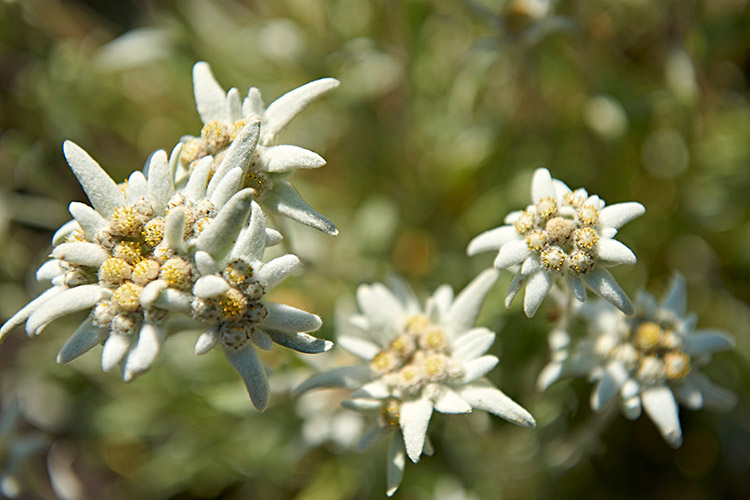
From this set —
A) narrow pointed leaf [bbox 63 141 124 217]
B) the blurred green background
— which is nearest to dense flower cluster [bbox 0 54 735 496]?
narrow pointed leaf [bbox 63 141 124 217]

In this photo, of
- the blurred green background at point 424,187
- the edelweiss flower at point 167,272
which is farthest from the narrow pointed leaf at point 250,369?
the blurred green background at point 424,187

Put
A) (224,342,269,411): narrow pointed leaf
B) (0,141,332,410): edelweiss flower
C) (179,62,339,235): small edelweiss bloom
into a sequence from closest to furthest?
1. (0,141,332,410): edelweiss flower
2. (224,342,269,411): narrow pointed leaf
3. (179,62,339,235): small edelweiss bloom

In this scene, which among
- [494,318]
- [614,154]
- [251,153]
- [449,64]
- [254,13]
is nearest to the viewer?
[251,153]

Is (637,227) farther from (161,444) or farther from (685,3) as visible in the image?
(161,444)

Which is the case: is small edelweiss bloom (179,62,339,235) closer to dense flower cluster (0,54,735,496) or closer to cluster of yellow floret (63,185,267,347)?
dense flower cluster (0,54,735,496)

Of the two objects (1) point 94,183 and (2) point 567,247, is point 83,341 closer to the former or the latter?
(1) point 94,183

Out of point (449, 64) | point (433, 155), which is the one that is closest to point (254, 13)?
point (449, 64)
